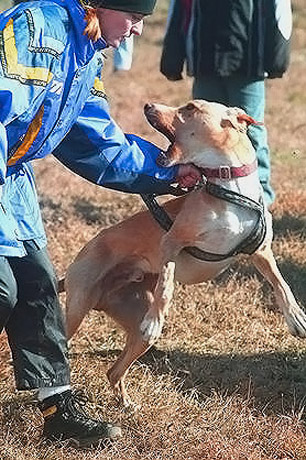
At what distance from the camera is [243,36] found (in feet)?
20.6

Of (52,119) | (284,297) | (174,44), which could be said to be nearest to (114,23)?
(52,119)

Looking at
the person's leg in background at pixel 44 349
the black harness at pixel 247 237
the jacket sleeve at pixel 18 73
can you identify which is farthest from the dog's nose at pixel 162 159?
the jacket sleeve at pixel 18 73

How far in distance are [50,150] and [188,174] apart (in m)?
0.76

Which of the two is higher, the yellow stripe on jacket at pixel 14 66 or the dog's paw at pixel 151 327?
the yellow stripe on jacket at pixel 14 66

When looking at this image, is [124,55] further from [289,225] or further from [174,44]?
[289,225]

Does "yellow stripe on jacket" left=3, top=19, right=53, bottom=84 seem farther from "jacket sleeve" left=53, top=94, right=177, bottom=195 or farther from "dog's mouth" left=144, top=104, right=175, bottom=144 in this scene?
"dog's mouth" left=144, top=104, right=175, bottom=144

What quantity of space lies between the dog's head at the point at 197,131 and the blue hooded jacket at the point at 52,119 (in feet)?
0.41

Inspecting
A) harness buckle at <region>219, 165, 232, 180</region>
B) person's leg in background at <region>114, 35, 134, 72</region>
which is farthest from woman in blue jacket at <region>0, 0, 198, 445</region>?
person's leg in background at <region>114, 35, 134, 72</region>

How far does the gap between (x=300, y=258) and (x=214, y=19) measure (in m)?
1.56

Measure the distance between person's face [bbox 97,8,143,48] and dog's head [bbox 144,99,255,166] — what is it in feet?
2.01

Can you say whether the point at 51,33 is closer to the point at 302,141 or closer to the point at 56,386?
the point at 56,386

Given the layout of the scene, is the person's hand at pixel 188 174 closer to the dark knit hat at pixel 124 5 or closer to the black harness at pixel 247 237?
the black harness at pixel 247 237

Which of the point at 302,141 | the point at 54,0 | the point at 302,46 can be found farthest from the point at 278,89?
the point at 54,0

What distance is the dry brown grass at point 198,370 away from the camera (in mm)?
3943
